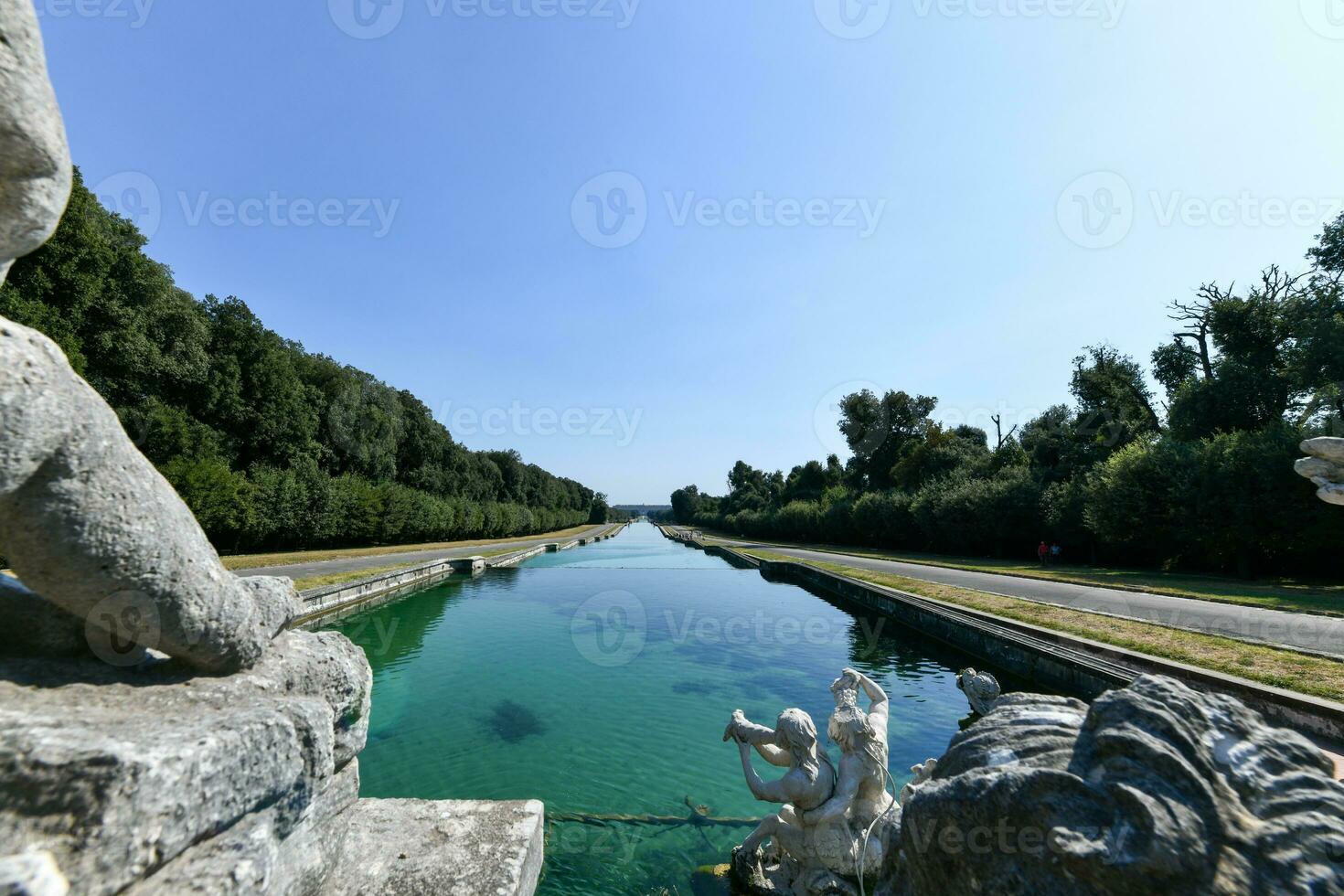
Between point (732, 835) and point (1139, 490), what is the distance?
22.5 metres

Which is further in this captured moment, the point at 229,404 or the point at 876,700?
the point at 229,404

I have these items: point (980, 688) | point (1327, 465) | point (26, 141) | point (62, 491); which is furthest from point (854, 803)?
point (26, 141)

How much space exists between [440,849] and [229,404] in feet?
109

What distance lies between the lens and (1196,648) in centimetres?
788

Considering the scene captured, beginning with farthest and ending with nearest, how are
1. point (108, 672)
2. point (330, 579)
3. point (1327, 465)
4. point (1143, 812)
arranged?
1. point (330, 579)
2. point (1327, 465)
3. point (108, 672)
4. point (1143, 812)

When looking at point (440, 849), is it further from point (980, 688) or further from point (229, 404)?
point (229, 404)

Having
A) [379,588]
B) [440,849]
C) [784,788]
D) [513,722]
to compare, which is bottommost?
[513,722]

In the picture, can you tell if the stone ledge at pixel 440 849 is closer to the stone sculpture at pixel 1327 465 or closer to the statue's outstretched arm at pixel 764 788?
the statue's outstretched arm at pixel 764 788

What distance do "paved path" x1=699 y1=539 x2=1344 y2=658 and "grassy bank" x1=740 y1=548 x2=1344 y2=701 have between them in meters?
0.59

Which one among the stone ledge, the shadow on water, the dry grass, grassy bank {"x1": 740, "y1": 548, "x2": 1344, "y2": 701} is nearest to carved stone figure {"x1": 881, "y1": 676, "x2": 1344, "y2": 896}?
the stone ledge

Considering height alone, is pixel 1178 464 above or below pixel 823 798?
above

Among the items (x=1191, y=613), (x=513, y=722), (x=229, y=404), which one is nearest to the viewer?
(x=513, y=722)

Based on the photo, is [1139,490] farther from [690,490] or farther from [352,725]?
[690,490]

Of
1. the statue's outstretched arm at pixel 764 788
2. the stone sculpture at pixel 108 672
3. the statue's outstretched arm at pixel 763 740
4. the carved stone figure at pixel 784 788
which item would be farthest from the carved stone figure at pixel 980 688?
the stone sculpture at pixel 108 672
